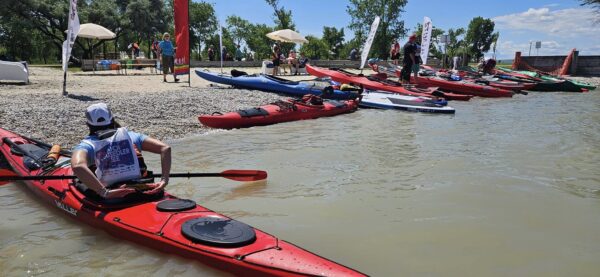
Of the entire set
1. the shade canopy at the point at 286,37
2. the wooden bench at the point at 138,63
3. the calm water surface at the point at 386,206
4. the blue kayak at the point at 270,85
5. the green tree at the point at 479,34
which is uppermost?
the green tree at the point at 479,34

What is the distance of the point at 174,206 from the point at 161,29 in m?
30.2

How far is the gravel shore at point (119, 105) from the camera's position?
6.89 meters

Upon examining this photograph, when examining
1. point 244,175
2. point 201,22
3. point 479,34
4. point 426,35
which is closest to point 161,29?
point 201,22

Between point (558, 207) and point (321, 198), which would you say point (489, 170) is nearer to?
point (558, 207)

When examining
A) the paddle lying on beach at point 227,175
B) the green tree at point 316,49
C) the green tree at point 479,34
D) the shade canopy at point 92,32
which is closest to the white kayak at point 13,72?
the shade canopy at point 92,32

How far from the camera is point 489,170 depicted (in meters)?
5.77

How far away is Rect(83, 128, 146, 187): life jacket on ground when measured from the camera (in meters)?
3.34

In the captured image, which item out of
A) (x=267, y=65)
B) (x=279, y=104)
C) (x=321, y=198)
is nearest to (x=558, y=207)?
(x=321, y=198)

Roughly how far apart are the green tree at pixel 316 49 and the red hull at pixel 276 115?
38.3 metres

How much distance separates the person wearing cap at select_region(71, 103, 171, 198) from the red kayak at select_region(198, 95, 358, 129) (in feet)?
14.6

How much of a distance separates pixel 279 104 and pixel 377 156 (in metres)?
3.36

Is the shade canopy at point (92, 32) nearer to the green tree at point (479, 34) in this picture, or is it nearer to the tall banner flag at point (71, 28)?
→ the tall banner flag at point (71, 28)

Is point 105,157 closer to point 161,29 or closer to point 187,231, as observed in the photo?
point 187,231

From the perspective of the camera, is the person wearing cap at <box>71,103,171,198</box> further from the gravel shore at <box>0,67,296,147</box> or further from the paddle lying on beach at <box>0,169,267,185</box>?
the gravel shore at <box>0,67,296,147</box>
